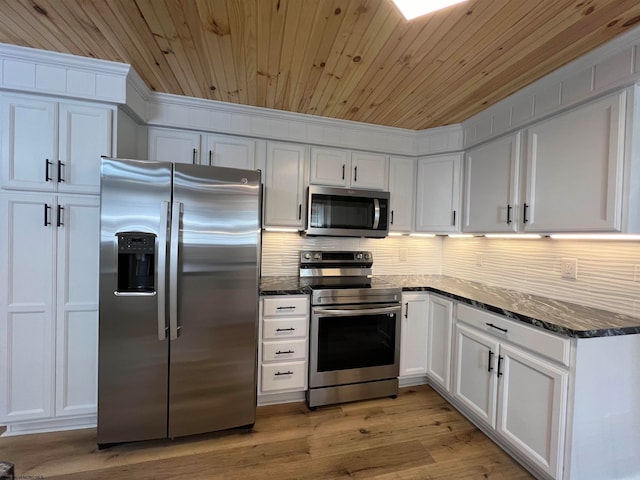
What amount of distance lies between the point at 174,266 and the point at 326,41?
62.7 inches

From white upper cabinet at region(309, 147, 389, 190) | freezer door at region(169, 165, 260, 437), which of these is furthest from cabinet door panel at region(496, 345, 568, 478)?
white upper cabinet at region(309, 147, 389, 190)

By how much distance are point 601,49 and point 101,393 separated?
3.53 m

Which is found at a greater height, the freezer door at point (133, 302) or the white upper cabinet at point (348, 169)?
the white upper cabinet at point (348, 169)

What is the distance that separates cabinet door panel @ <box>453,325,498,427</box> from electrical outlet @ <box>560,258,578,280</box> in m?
0.76

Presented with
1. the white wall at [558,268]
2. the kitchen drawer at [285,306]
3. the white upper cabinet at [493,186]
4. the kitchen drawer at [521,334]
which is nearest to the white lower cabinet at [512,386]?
the kitchen drawer at [521,334]

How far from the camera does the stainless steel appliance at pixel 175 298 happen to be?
5.57ft

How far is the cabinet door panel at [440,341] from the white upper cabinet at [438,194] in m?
0.75

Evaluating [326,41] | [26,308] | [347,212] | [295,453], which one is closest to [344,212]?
A: [347,212]

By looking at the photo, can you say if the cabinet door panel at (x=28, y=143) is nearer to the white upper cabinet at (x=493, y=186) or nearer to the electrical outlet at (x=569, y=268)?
the white upper cabinet at (x=493, y=186)

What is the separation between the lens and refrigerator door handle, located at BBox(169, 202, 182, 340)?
172 cm

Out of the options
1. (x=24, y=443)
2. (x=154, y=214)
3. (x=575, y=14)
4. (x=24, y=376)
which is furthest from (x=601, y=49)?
(x=24, y=443)

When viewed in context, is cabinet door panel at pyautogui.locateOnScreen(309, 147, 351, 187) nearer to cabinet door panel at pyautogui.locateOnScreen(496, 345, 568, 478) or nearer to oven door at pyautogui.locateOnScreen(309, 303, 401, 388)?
oven door at pyautogui.locateOnScreen(309, 303, 401, 388)

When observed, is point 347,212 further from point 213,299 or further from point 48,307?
point 48,307

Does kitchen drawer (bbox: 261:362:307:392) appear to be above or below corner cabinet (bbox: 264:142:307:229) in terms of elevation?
below
